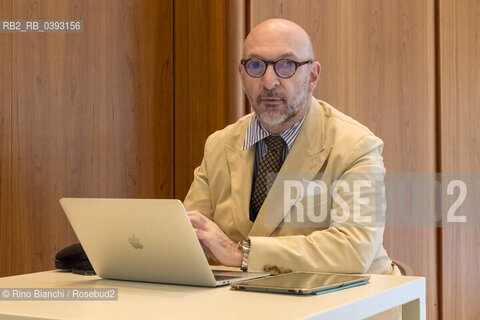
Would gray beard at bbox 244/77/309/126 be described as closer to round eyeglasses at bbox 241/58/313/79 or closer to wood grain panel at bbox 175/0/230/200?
round eyeglasses at bbox 241/58/313/79

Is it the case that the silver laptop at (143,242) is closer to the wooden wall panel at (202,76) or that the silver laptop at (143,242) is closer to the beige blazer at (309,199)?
the beige blazer at (309,199)

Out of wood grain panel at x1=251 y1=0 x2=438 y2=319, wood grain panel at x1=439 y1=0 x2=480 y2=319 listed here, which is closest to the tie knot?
wood grain panel at x1=251 y1=0 x2=438 y2=319

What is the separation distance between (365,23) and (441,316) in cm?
169

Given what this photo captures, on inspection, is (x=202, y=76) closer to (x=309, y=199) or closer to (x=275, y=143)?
(x=275, y=143)

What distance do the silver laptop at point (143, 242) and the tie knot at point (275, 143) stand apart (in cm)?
59

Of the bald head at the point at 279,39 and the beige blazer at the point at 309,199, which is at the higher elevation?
the bald head at the point at 279,39

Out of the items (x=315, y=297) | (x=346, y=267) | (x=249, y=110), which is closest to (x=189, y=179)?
(x=249, y=110)

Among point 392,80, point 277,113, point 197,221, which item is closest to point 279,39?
point 277,113

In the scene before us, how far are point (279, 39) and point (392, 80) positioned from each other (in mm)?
1804

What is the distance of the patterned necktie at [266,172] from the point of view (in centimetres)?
222

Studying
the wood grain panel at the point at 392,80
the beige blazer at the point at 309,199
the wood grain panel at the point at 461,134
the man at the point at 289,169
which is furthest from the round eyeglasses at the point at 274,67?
the wood grain panel at the point at 461,134

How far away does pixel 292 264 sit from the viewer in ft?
6.06

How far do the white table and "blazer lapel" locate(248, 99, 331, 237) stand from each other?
51 cm

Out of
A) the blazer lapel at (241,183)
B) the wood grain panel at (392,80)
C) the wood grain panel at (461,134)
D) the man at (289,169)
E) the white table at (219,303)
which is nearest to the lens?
the white table at (219,303)
